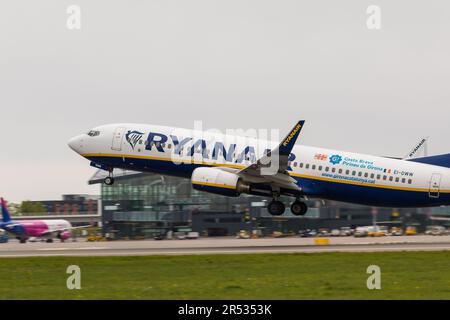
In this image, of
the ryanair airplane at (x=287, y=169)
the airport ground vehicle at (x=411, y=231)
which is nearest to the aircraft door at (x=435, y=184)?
the ryanair airplane at (x=287, y=169)

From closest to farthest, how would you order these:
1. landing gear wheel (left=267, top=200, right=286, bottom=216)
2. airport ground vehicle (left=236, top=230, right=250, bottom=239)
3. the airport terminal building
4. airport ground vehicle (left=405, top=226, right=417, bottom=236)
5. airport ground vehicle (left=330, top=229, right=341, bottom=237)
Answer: landing gear wheel (left=267, top=200, right=286, bottom=216), airport ground vehicle (left=405, top=226, right=417, bottom=236), airport ground vehicle (left=330, top=229, right=341, bottom=237), airport ground vehicle (left=236, top=230, right=250, bottom=239), the airport terminal building

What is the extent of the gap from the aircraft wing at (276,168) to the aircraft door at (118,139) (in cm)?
1025

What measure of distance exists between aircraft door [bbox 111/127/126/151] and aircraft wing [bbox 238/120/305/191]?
1025 cm

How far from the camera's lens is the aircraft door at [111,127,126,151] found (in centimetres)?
5749

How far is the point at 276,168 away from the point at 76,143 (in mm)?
17510

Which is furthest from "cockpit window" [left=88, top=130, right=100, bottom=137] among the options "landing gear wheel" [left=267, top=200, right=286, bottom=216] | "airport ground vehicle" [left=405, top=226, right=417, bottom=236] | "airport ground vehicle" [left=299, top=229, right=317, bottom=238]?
"airport ground vehicle" [left=405, top=226, right=417, bottom=236]

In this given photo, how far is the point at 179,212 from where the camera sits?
298 ft

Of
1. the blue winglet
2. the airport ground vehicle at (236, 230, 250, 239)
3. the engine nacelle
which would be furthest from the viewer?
the airport ground vehicle at (236, 230, 250, 239)

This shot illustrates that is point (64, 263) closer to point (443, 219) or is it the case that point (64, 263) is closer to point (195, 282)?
point (195, 282)

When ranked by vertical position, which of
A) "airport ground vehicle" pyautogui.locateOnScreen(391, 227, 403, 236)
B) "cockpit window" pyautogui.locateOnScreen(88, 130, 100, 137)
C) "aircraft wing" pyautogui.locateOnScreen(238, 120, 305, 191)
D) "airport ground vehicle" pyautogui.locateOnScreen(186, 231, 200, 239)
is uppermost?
"cockpit window" pyautogui.locateOnScreen(88, 130, 100, 137)

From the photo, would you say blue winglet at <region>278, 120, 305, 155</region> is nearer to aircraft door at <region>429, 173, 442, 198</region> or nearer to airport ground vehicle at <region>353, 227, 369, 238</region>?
aircraft door at <region>429, 173, 442, 198</region>

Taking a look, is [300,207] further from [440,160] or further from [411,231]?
[411,231]

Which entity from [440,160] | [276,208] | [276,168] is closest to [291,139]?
[276,168]

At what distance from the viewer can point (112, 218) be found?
9406 cm
